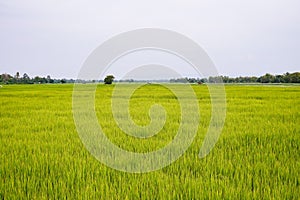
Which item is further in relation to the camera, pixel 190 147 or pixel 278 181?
pixel 190 147

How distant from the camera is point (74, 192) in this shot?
6.77 ft

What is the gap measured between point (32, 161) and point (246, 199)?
204 centimetres

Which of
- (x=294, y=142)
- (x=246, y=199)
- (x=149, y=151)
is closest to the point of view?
(x=246, y=199)

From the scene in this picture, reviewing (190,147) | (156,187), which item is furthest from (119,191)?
(190,147)

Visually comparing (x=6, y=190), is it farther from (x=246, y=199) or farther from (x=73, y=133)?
(x=73, y=133)

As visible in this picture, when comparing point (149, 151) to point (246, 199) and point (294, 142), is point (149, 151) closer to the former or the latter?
point (246, 199)

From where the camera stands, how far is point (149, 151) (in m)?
3.15

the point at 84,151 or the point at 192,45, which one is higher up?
the point at 192,45

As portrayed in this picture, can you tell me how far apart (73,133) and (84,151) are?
3.86 ft

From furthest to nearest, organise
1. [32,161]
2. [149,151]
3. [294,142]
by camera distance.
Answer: [294,142] → [149,151] → [32,161]

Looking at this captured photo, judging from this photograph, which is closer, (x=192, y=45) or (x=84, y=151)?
(x=84, y=151)

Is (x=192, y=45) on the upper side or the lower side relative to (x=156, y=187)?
upper

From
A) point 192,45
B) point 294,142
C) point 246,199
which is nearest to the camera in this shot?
→ point 246,199

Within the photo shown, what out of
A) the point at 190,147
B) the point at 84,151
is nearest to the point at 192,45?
the point at 190,147
